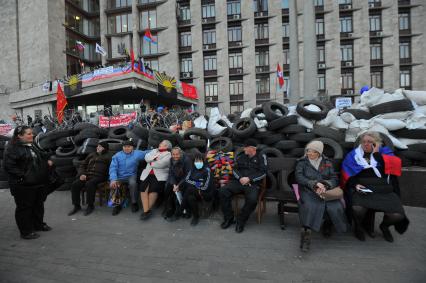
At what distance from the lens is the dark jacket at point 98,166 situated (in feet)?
17.7

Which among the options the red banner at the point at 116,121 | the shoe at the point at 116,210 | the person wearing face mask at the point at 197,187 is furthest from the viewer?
the red banner at the point at 116,121

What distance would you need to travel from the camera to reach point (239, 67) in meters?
33.2

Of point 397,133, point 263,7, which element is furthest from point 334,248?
point 263,7

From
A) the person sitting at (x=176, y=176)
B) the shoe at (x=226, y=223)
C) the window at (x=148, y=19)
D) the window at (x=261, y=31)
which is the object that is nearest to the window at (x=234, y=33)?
the window at (x=261, y=31)

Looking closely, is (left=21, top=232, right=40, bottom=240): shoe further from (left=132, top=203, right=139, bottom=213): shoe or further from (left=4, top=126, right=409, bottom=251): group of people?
(left=132, top=203, right=139, bottom=213): shoe

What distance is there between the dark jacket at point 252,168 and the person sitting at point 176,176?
0.99 m

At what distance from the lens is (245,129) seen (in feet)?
18.5

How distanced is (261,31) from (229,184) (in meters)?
33.1

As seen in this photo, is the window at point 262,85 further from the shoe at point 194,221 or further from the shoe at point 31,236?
the shoe at point 31,236

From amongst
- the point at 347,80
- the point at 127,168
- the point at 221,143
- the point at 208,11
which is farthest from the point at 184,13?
the point at 127,168

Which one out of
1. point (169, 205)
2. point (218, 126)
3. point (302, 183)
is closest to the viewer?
point (302, 183)

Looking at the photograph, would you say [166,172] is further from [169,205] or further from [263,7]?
[263,7]

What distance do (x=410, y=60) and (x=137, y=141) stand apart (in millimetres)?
38229

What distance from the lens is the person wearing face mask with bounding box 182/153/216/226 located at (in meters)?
4.55
